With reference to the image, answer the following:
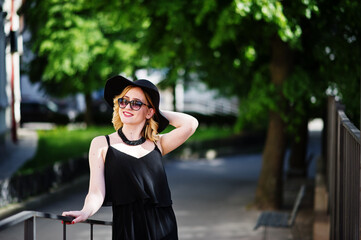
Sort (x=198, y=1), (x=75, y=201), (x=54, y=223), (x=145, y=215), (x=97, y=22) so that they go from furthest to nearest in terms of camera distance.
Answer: (x=97, y=22)
(x=75, y=201)
(x=54, y=223)
(x=198, y=1)
(x=145, y=215)

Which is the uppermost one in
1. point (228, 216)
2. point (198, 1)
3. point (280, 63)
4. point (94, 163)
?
point (198, 1)

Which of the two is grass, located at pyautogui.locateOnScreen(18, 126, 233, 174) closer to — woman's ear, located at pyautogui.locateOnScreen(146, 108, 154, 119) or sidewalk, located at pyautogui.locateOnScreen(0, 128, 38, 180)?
sidewalk, located at pyautogui.locateOnScreen(0, 128, 38, 180)

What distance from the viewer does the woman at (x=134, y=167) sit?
4.09m

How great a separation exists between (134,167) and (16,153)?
1515 centimetres

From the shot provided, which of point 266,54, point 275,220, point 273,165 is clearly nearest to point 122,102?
point 275,220

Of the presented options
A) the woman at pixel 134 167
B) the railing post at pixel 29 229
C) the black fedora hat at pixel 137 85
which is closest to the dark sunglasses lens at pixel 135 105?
the woman at pixel 134 167

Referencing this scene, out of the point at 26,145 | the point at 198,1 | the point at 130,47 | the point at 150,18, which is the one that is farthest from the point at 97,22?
the point at 198,1

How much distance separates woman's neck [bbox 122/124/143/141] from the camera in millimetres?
4281

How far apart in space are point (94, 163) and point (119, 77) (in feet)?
2.08

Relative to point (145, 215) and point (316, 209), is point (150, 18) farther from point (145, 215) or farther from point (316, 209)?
point (145, 215)

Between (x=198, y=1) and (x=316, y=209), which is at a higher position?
(x=198, y=1)

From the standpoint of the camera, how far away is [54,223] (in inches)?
420

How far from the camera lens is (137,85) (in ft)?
13.9

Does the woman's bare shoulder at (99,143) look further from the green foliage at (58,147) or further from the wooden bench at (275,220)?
the green foliage at (58,147)
